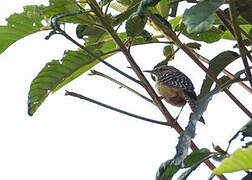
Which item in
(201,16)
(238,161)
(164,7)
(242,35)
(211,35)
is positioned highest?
(164,7)

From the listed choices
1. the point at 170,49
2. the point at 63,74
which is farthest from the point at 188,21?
the point at 170,49

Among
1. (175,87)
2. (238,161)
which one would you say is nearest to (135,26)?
(238,161)

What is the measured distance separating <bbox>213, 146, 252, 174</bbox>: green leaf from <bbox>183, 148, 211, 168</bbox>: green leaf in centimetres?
58

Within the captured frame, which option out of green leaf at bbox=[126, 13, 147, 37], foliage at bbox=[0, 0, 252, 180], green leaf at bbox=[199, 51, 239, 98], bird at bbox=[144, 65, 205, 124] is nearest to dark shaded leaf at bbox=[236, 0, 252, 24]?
foliage at bbox=[0, 0, 252, 180]

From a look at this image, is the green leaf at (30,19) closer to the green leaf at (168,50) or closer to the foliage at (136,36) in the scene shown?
the foliage at (136,36)

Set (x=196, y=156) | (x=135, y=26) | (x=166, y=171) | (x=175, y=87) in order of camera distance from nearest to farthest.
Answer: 1. (x=196, y=156)
2. (x=166, y=171)
3. (x=135, y=26)
4. (x=175, y=87)

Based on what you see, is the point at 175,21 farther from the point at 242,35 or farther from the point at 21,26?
the point at 21,26

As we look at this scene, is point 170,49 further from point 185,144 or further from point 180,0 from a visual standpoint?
point 185,144

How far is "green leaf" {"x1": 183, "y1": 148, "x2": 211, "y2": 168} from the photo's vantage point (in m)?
1.98

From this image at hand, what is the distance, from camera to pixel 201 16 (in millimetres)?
1752

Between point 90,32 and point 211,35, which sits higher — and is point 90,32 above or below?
above

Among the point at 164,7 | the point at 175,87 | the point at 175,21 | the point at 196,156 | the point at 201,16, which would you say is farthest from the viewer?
the point at 175,87

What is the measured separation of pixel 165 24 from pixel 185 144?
64 centimetres

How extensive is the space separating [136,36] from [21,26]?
0.51 meters
